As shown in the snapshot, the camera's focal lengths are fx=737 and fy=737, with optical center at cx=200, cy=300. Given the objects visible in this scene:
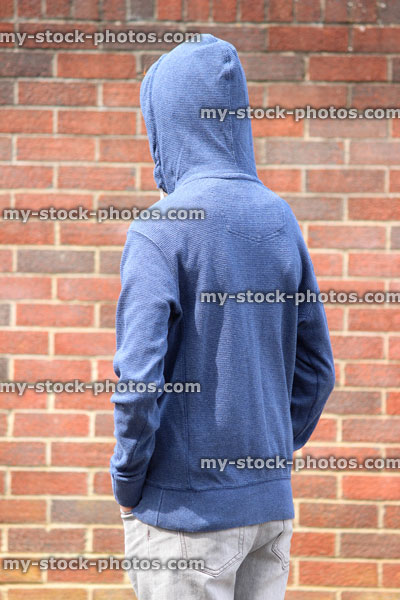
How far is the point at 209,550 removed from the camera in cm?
160

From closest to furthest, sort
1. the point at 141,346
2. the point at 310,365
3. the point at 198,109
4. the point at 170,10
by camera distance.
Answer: the point at 141,346, the point at 198,109, the point at 310,365, the point at 170,10

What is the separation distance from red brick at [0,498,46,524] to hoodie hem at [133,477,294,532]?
1454 mm

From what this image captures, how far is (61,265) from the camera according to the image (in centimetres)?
296

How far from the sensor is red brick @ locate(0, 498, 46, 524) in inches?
117

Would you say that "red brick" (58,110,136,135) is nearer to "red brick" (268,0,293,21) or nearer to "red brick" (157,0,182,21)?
"red brick" (157,0,182,21)

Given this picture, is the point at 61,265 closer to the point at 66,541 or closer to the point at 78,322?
the point at 78,322

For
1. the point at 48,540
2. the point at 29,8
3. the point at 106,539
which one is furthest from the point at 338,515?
the point at 29,8

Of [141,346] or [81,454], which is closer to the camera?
[141,346]

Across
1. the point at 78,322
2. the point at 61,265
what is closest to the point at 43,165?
the point at 61,265

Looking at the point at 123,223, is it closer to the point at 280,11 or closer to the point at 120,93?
the point at 120,93

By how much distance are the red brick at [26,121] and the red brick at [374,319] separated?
1.44m

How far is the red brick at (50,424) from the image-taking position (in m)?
2.96

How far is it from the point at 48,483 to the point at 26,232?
1.02 meters

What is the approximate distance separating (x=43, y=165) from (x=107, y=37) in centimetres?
57
